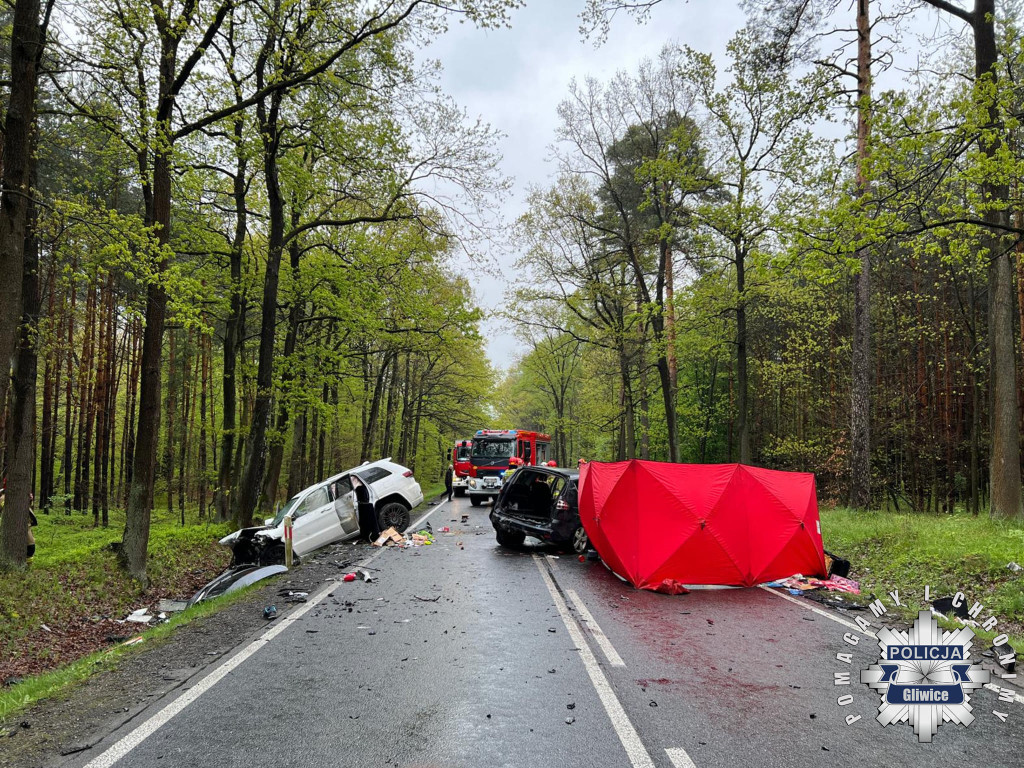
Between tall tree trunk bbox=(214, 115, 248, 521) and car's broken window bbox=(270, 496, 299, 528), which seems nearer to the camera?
car's broken window bbox=(270, 496, 299, 528)

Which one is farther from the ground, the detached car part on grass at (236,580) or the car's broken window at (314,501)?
the car's broken window at (314,501)

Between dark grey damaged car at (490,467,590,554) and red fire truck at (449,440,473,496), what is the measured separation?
38.7ft

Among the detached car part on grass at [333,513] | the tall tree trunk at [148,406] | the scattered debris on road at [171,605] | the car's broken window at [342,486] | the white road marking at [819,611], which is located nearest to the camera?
the white road marking at [819,611]

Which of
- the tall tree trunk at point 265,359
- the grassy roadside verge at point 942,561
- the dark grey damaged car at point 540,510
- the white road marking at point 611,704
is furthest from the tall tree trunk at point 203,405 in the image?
the grassy roadside verge at point 942,561

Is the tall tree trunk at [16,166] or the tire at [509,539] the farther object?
the tire at [509,539]

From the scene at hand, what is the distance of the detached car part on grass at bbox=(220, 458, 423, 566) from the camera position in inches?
432

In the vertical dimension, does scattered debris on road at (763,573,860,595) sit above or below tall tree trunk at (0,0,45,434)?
below

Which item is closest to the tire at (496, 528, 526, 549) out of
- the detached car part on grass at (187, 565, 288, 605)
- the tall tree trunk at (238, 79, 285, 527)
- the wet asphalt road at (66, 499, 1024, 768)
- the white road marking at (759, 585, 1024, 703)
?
the detached car part on grass at (187, 565, 288, 605)

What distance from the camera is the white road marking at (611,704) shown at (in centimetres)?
334

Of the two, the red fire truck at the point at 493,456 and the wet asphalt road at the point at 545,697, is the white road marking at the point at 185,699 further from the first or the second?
the red fire truck at the point at 493,456

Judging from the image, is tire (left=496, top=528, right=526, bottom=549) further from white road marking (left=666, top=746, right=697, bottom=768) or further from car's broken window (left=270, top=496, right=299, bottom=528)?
white road marking (left=666, top=746, right=697, bottom=768)

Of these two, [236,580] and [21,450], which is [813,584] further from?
[21,450]

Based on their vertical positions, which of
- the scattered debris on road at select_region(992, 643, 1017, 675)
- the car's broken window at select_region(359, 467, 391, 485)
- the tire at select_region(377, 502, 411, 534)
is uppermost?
the car's broken window at select_region(359, 467, 391, 485)

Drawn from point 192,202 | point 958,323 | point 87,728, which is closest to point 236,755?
point 87,728
